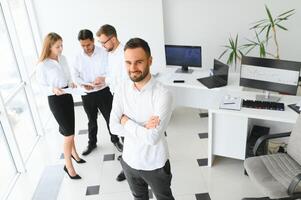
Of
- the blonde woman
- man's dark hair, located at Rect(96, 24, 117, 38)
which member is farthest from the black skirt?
man's dark hair, located at Rect(96, 24, 117, 38)

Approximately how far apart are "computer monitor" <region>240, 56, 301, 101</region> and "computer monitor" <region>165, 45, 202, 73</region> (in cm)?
93

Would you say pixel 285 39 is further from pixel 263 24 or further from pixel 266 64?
pixel 266 64

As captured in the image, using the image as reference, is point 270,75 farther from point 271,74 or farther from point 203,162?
point 203,162

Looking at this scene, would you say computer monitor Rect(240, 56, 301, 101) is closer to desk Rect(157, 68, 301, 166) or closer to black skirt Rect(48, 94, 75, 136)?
desk Rect(157, 68, 301, 166)

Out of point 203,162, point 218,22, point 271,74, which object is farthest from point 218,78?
point 218,22

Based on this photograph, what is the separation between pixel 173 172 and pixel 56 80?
1.70 meters

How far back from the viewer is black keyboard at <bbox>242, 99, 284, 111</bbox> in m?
3.08

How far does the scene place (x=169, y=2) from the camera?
15.5ft

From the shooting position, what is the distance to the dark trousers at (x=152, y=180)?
213cm

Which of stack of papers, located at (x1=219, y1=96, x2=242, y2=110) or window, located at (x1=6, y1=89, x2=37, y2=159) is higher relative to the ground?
stack of papers, located at (x1=219, y1=96, x2=242, y2=110)

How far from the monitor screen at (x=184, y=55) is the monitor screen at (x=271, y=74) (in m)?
0.93

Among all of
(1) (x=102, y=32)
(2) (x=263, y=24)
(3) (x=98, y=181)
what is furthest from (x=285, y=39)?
(3) (x=98, y=181)

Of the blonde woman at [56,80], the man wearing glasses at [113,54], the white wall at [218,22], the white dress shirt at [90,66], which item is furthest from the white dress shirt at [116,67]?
the white wall at [218,22]

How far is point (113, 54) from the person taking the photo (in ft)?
10.5
